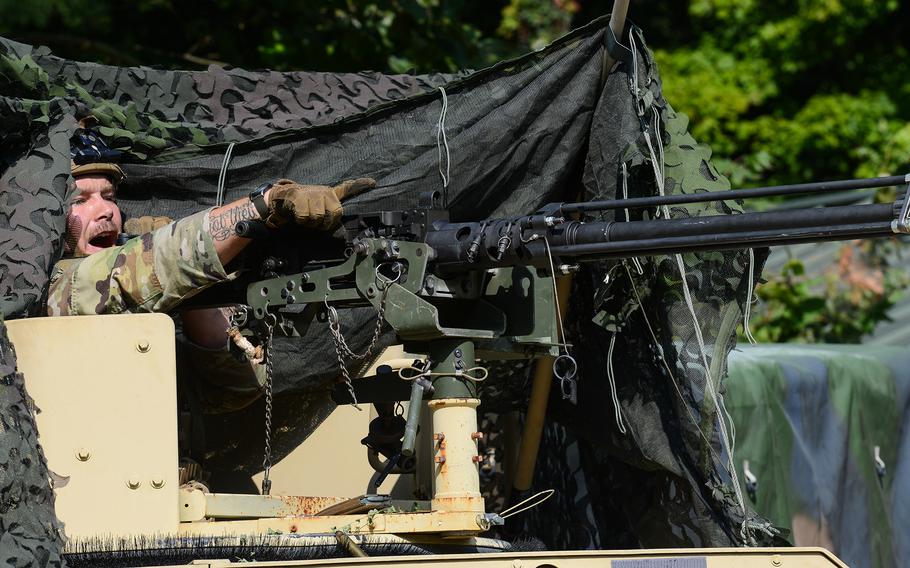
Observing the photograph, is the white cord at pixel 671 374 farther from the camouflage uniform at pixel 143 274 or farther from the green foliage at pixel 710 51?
the green foliage at pixel 710 51

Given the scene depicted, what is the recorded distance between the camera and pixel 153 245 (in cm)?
460

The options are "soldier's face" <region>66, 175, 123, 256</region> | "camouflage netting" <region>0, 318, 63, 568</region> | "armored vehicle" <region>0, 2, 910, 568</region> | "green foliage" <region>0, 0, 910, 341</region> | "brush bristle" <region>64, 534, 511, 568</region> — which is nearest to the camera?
"camouflage netting" <region>0, 318, 63, 568</region>

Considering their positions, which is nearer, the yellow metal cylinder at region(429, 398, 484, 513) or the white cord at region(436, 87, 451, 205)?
the yellow metal cylinder at region(429, 398, 484, 513)

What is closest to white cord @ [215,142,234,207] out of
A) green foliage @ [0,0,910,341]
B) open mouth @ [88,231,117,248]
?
open mouth @ [88,231,117,248]

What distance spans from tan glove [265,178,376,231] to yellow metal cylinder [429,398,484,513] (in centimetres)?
61

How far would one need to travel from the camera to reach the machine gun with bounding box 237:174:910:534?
408 centimetres

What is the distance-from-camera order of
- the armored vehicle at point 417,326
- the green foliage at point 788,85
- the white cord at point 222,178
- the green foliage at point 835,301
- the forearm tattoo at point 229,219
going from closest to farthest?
the armored vehicle at point 417,326
the forearm tattoo at point 229,219
the white cord at point 222,178
the green foliage at point 835,301
the green foliage at point 788,85

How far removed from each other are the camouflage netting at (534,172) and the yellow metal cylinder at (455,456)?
94 cm

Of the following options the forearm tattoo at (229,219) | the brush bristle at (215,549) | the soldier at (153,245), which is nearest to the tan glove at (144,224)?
the soldier at (153,245)

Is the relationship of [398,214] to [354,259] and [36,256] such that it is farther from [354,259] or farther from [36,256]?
[36,256]

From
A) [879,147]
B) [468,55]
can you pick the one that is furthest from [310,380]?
[879,147]

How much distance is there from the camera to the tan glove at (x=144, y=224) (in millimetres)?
4996

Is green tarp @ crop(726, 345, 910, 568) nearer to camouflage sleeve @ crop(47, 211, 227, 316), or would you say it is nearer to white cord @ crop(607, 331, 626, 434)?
white cord @ crop(607, 331, 626, 434)

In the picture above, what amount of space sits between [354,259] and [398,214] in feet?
0.62
